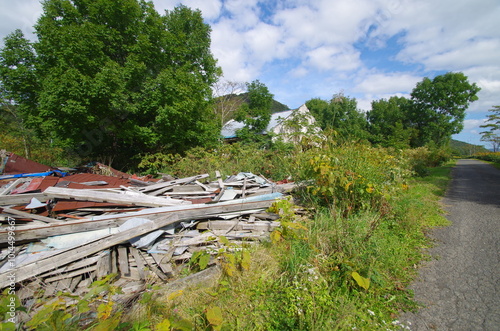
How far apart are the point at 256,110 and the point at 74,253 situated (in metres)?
17.2

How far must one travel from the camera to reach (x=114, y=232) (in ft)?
12.3

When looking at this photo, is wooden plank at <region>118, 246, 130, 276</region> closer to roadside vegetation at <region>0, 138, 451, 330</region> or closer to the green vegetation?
roadside vegetation at <region>0, 138, 451, 330</region>

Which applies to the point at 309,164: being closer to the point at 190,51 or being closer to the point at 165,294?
the point at 165,294

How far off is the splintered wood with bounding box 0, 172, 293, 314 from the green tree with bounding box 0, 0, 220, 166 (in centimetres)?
516

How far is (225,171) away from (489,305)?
22.3 ft

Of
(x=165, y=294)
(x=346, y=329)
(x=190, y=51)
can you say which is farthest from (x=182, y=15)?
(x=346, y=329)

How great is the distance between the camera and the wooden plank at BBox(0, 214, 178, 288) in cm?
290

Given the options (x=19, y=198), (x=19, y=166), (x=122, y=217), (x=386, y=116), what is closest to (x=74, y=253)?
(x=122, y=217)

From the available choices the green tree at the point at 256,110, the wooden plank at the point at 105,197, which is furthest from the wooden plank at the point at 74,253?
the green tree at the point at 256,110

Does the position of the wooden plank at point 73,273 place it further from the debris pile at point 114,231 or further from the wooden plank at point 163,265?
the wooden plank at point 163,265

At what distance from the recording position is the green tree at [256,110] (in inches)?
705

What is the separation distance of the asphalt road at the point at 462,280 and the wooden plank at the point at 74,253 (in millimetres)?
3957

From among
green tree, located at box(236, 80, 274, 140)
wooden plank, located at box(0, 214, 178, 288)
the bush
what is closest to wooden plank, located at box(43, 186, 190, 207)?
wooden plank, located at box(0, 214, 178, 288)

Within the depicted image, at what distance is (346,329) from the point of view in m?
2.19
